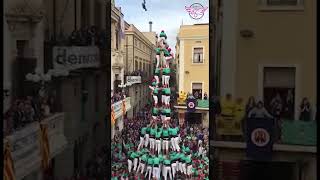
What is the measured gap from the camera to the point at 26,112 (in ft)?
6.77

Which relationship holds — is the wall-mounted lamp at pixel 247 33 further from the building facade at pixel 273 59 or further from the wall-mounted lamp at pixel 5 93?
the wall-mounted lamp at pixel 5 93

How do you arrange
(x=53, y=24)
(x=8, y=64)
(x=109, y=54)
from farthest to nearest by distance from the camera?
(x=109, y=54) < (x=53, y=24) < (x=8, y=64)

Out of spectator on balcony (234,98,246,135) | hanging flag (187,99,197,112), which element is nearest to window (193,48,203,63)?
hanging flag (187,99,197,112)

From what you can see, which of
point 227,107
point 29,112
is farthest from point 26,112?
point 227,107

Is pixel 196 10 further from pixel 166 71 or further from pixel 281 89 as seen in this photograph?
pixel 281 89

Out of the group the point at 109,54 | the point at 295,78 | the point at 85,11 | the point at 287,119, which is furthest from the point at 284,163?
the point at 85,11

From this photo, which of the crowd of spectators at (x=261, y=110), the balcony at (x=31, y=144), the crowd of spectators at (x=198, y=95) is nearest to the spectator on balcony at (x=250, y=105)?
the crowd of spectators at (x=261, y=110)

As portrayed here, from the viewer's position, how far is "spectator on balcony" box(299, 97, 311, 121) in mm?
2084

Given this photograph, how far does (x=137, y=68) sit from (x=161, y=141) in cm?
42

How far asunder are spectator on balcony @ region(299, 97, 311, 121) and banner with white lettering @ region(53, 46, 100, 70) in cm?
106

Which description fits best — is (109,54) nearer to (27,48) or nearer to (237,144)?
(27,48)

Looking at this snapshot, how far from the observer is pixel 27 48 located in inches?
83.0

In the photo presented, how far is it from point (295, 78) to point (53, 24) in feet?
4.05

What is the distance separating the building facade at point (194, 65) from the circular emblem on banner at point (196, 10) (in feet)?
0.16
